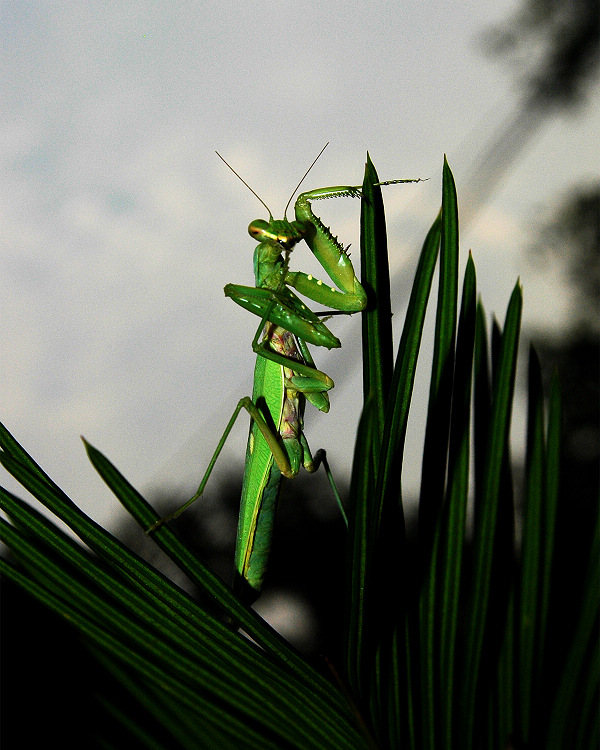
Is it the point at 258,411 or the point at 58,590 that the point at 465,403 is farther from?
the point at 258,411

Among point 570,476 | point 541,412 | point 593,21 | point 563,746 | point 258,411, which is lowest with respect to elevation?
point 570,476

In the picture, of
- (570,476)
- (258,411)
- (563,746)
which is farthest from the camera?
(570,476)

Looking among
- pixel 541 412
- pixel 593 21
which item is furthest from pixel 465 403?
pixel 593 21

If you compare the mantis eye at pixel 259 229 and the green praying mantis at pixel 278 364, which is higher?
the mantis eye at pixel 259 229

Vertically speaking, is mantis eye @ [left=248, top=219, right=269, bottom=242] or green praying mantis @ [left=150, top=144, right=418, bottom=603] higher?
mantis eye @ [left=248, top=219, right=269, bottom=242]

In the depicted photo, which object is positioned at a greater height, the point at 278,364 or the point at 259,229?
the point at 259,229
